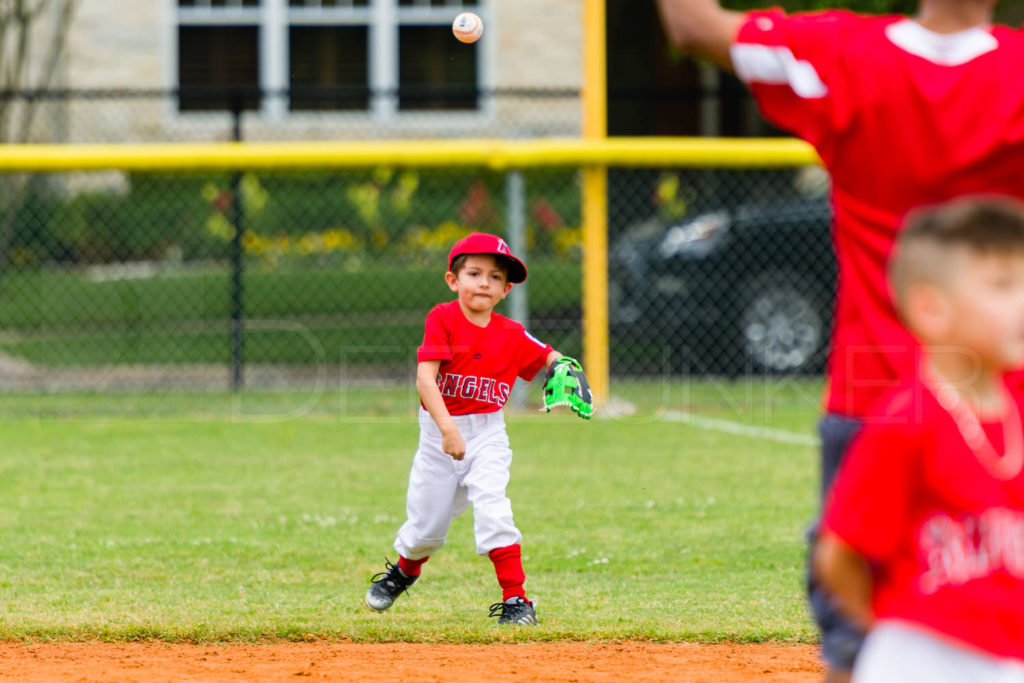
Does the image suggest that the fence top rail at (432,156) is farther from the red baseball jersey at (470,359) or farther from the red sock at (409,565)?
the red sock at (409,565)

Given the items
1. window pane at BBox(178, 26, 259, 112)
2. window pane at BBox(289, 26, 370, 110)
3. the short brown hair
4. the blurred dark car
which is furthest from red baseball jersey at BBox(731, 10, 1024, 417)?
window pane at BBox(178, 26, 259, 112)

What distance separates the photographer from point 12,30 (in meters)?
18.0

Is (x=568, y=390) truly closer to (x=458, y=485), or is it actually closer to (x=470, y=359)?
(x=470, y=359)

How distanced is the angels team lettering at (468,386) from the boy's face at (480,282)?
10.6 inches

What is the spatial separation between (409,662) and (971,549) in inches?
105

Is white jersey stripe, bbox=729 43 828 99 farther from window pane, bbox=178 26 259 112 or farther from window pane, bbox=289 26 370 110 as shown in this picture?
window pane, bbox=178 26 259 112

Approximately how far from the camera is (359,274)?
1402 cm

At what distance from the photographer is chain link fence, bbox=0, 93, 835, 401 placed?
40.8 feet

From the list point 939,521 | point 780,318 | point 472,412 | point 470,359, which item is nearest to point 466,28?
point 470,359

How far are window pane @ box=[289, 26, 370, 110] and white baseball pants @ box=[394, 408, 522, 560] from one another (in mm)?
13178

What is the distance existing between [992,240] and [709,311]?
1019 cm

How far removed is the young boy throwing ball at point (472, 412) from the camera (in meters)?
5.23

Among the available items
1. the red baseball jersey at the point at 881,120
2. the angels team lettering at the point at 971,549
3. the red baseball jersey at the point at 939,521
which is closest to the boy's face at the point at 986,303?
the red baseball jersey at the point at 939,521

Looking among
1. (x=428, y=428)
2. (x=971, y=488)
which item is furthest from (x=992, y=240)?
(x=428, y=428)
